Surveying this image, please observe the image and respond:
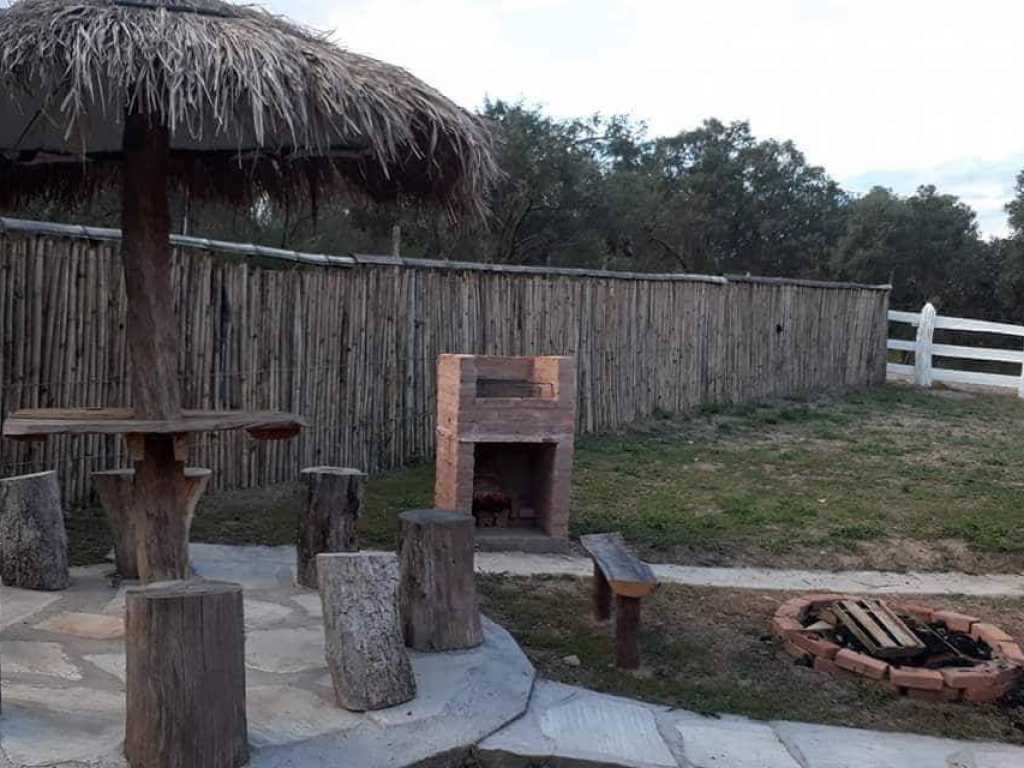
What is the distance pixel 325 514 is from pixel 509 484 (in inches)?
93.9

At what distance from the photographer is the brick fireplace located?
6.82 metres

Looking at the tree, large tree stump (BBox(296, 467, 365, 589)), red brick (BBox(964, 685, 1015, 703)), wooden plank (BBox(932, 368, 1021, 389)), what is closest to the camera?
red brick (BBox(964, 685, 1015, 703))

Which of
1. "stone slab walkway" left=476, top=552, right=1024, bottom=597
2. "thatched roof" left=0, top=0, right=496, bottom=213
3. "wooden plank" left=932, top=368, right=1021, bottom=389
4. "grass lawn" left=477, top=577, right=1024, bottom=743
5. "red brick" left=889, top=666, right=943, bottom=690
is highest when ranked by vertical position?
"thatched roof" left=0, top=0, right=496, bottom=213

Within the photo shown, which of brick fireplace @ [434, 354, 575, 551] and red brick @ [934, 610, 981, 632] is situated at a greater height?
brick fireplace @ [434, 354, 575, 551]

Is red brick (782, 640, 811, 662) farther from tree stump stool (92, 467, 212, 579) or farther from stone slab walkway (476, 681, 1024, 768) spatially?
tree stump stool (92, 467, 212, 579)

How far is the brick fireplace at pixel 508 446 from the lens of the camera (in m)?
6.82

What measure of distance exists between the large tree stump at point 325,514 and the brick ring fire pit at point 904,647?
2.16 m

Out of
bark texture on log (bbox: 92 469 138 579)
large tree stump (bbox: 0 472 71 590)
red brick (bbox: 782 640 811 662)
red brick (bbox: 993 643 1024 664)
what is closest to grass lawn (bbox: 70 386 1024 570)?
bark texture on log (bbox: 92 469 138 579)

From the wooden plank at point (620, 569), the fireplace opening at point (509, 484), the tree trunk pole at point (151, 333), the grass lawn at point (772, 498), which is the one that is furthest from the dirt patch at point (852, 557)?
the tree trunk pole at point (151, 333)

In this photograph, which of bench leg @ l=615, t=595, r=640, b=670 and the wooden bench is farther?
bench leg @ l=615, t=595, r=640, b=670

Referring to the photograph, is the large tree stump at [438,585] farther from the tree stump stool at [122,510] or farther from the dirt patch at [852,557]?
the dirt patch at [852,557]

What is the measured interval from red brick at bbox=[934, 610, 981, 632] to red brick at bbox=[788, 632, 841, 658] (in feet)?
2.59

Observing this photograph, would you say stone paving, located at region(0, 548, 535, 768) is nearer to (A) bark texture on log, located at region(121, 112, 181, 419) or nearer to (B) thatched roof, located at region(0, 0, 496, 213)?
(A) bark texture on log, located at region(121, 112, 181, 419)

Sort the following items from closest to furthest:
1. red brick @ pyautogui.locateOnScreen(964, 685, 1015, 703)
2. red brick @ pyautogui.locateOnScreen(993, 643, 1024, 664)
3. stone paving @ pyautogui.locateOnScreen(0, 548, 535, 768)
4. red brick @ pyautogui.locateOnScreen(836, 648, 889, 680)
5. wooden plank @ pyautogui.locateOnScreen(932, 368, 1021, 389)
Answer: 1. stone paving @ pyautogui.locateOnScreen(0, 548, 535, 768)
2. red brick @ pyautogui.locateOnScreen(964, 685, 1015, 703)
3. red brick @ pyautogui.locateOnScreen(836, 648, 889, 680)
4. red brick @ pyautogui.locateOnScreen(993, 643, 1024, 664)
5. wooden plank @ pyautogui.locateOnScreen(932, 368, 1021, 389)
